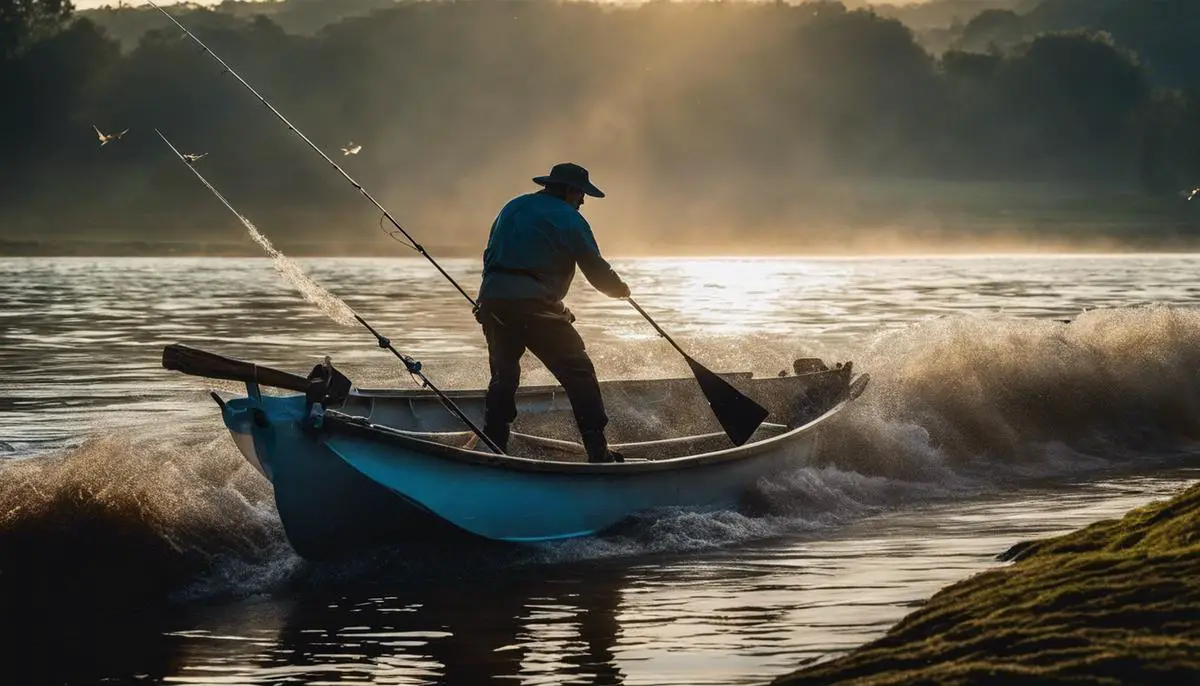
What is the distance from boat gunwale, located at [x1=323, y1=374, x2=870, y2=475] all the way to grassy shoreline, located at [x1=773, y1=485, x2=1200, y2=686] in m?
3.75

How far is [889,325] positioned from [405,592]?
30058mm

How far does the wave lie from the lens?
12.0 meters

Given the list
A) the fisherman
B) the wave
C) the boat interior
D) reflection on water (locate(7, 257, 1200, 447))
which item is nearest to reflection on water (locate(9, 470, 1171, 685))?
the wave

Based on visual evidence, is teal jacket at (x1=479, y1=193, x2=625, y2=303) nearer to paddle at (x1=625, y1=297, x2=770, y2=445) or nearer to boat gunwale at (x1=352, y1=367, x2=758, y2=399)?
boat gunwale at (x1=352, y1=367, x2=758, y2=399)

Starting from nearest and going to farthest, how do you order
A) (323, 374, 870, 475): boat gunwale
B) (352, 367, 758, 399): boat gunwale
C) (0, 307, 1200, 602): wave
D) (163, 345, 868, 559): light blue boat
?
(163, 345, 868, 559): light blue boat < (323, 374, 870, 475): boat gunwale < (0, 307, 1200, 602): wave < (352, 367, 758, 399): boat gunwale

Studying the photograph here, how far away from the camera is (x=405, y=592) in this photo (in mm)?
11305

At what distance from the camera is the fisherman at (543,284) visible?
12.2 meters

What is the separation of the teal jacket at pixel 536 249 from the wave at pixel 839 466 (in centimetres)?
195

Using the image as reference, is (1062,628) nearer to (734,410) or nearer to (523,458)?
(523,458)

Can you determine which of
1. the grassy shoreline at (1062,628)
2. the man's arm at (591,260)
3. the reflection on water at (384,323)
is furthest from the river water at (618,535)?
the man's arm at (591,260)

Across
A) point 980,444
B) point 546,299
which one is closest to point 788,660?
point 546,299

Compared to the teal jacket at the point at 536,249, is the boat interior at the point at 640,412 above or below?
below

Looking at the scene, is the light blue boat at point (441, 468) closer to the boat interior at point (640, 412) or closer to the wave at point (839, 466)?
the boat interior at point (640, 412)

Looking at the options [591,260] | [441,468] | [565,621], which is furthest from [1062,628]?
[591,260]
